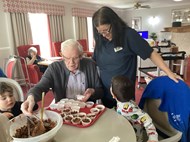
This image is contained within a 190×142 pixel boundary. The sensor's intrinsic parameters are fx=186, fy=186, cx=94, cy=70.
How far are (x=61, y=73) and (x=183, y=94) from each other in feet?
2.87

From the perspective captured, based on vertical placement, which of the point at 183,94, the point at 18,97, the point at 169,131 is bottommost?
the point at 169,131

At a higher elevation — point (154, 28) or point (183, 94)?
point (154, 28)

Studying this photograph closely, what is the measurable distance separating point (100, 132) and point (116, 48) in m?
0.68

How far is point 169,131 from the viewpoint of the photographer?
1.26m

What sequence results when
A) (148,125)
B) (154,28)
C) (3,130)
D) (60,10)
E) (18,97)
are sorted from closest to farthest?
(3,130), (148,125), (18,97), (60,10), (154,28)

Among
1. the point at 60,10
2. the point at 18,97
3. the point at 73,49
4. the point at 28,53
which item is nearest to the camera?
the point at 73,49

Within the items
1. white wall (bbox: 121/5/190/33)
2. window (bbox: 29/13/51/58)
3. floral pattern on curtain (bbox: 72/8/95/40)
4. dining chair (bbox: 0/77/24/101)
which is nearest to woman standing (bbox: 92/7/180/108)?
dining chair (bbox: 0/77/24/101)

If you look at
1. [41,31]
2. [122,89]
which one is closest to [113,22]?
[122,89]

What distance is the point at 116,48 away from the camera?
4.63 ft

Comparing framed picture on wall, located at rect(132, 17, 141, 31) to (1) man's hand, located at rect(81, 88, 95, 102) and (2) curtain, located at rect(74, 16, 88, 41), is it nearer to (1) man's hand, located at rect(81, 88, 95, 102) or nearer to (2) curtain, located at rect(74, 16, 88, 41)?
(2) curtain, located at rect(74, 16, 88, 41)

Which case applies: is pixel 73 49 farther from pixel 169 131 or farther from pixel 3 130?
pixel 3 130

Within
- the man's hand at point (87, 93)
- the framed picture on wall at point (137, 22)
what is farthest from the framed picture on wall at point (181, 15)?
the man's hand at point (87, 93)

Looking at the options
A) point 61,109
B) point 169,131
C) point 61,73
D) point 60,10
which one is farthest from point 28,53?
point 169,131

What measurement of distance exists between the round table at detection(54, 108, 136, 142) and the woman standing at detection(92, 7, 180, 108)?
483mm
